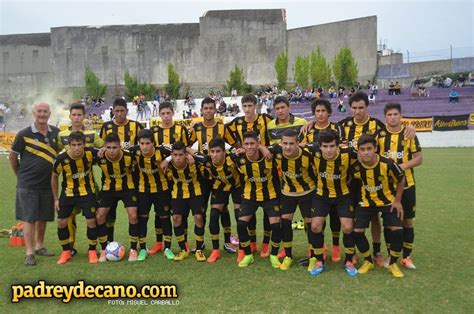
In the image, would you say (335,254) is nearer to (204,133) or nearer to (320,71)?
(204,133)

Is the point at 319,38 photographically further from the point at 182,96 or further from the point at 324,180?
the point at 324,180

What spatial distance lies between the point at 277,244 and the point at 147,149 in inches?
83.6

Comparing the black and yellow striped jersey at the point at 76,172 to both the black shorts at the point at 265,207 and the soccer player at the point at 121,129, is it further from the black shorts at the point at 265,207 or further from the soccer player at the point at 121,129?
the black shorts at the point at 265,207

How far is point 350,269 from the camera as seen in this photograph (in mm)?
5188

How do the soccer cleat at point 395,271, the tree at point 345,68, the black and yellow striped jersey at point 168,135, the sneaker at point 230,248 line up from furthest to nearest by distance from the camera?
the tree at point 345,68 < the black and yellow striped jersey at point 168,135 < the sneaker at point 230,248 < the soccer cleat at point 395,271

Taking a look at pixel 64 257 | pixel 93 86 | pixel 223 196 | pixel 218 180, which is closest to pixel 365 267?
pixel 223 196

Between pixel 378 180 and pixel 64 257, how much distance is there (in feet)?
13.8

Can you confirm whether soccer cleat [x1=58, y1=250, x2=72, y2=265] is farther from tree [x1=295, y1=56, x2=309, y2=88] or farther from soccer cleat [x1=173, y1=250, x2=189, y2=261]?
tree [x1=295, y1=56, x2=309, y2=88]

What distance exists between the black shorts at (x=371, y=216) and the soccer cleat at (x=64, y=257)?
3815 millimetres

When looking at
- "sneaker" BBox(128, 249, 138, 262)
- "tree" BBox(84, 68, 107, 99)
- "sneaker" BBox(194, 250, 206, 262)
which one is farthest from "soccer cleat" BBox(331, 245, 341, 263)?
"tree" BBox(84, 68, 107, 99)

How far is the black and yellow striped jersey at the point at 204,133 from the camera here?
6.48 m

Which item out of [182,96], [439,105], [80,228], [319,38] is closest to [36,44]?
[182,96]

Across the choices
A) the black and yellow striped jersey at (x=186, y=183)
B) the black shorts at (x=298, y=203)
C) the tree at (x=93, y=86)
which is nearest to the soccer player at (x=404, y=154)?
the black shorts at (x=298, y=203)

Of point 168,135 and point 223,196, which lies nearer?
point 223,196
